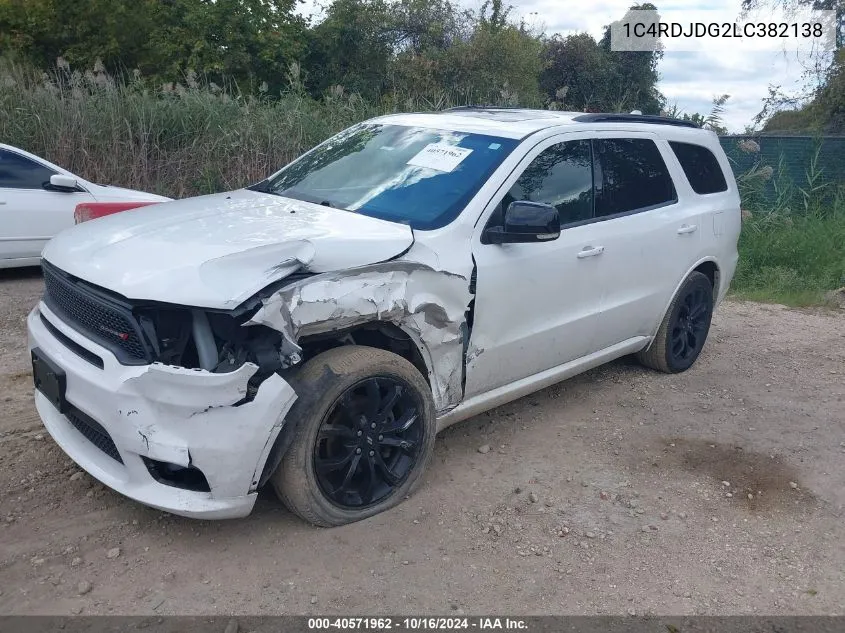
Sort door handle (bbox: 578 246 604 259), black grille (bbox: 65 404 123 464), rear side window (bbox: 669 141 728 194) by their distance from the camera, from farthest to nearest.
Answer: rear side window (bbox: 669 141 728 194), door handle (bbox: 578 246 604 259), black grille (bbox: 65 404 123 464)

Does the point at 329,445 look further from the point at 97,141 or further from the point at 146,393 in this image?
the point at 97,141

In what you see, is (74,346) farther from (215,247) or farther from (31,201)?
(31,201)

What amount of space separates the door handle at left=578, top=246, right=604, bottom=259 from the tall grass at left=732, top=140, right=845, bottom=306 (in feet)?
15.4

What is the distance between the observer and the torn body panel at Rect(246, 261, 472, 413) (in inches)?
118

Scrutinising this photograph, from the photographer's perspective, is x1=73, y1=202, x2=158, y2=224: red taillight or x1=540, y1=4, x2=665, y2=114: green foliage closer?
x1=73, y1=202, x2=158, y2=224: red taillight

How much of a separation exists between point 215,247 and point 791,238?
8.34 meters

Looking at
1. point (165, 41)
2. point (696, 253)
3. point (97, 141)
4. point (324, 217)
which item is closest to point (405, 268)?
point (324, 217)

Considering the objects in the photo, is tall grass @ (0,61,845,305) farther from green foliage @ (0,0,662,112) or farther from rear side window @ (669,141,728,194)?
green foliage @ (0,0,662,112)

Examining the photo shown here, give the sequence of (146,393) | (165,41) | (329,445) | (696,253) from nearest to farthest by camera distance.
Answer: (146,393)
(329,445)
(696,253)
(165,41)

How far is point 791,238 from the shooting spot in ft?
31.2

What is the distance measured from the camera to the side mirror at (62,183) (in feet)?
24.6

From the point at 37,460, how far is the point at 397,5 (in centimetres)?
2370

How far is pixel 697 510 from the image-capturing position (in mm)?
3785

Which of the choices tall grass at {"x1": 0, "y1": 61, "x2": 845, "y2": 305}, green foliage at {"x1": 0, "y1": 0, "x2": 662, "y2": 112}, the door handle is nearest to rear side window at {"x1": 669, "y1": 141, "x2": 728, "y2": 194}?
the door handle
